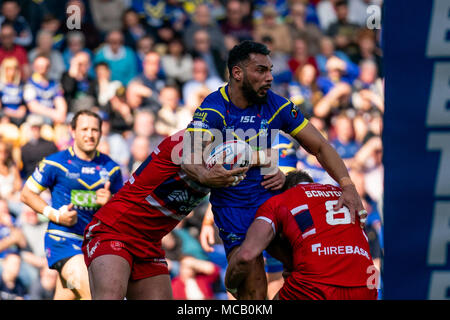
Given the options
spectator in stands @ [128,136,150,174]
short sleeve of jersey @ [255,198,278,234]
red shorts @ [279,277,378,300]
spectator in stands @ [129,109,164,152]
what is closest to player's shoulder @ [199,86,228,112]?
short sleeve of jersey @ [255,198,278,234]

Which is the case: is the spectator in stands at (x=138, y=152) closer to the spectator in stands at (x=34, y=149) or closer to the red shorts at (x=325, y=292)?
the spectator in stands at (x=34, y=149)

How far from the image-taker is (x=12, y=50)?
36.7ft

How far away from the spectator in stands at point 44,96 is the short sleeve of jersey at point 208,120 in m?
5.65

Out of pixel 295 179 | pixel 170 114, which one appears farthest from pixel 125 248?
pixel 170 114

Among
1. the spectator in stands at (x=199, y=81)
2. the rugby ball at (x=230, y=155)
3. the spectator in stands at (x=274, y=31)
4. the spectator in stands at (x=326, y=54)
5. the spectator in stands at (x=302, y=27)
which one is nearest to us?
the rugby ball at (x=230, y=155)

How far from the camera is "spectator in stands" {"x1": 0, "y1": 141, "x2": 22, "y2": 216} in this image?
991cm

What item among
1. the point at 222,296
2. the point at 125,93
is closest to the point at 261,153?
the point at 222,296

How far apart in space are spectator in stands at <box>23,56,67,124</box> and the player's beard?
18.3 ft

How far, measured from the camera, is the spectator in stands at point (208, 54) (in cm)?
1176

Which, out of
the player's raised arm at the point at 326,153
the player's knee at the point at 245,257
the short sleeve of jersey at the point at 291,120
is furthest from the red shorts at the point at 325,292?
the short sleeve of jersey at the point at 291,120

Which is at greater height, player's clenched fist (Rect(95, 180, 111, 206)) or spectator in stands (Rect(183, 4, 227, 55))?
spectator in stands (Rect(183, 4, 227, 55))

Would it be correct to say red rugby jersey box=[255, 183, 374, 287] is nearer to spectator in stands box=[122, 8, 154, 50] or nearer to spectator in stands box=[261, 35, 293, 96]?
spectator in stands box=[261, 35, 293, 96]
